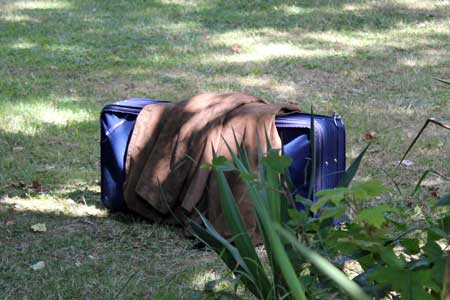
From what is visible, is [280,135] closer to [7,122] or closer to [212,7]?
[7,122]

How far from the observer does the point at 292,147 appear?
404cm

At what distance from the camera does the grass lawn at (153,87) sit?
3986 millimetres

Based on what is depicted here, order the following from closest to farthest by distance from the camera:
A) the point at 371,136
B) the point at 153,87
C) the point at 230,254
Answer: the point at 230,254 → the point at 371,136 → the point at 153,87

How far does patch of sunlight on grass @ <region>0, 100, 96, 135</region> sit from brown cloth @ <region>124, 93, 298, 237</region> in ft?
6.26

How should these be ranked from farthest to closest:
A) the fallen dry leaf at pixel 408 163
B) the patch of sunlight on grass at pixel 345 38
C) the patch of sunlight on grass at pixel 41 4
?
the patch of sunlight on grass at pixel 41 4 < the patch of sunlight on grass at pixel 345 38 < the fallen dry leaf at pixel 408 163

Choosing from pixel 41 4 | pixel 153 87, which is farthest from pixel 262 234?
pixel 41 4

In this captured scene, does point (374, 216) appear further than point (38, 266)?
No

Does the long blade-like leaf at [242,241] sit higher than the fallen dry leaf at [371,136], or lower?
higher

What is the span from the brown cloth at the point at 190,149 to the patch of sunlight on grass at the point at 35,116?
6.26 feet

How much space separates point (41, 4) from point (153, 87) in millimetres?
3775

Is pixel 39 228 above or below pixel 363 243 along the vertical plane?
below

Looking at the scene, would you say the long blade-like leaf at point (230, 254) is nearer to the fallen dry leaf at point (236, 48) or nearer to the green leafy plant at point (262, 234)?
the green leafy plant at point (262, 234)

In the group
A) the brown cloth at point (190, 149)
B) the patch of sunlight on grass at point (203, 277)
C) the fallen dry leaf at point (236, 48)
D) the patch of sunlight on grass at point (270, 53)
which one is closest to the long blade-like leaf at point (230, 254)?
the patch of sunlight on grass at point (203, 277)

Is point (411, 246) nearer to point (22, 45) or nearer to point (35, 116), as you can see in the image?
point (35, 116)
